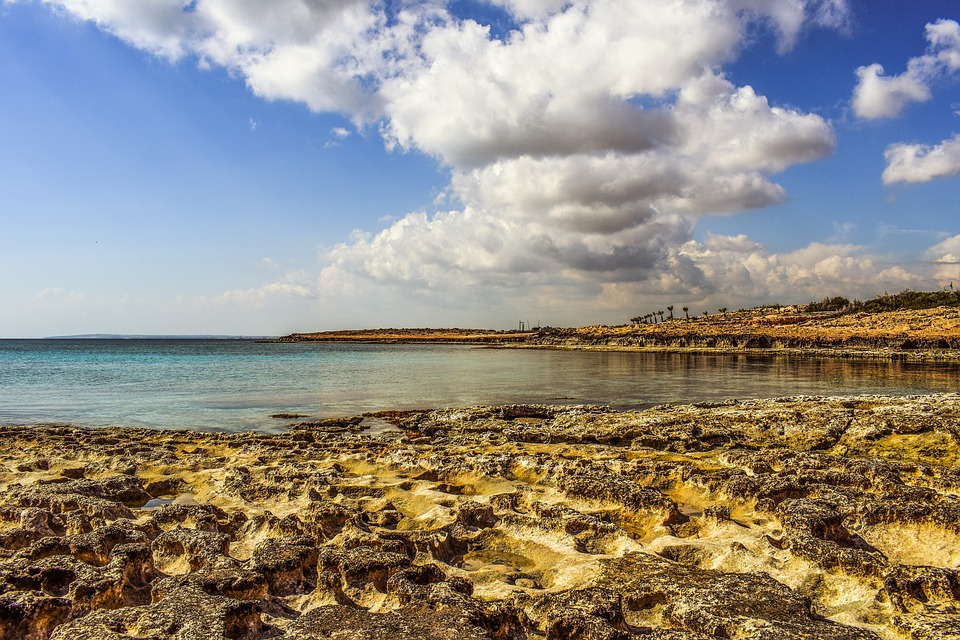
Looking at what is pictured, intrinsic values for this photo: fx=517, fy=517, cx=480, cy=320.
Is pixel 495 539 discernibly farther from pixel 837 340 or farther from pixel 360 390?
pixel 837 340

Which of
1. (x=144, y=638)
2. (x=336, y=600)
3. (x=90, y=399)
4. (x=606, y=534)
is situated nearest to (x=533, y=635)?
(x=336, y=600)

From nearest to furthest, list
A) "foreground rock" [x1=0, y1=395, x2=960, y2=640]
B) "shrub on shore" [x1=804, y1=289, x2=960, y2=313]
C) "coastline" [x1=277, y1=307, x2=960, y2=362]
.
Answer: "foreground rock" [x1=0, y1=395, x2=960, y2=640], "coastline" [x1=277, y1=307, x2=960, y2=362], "shrub on shore" [x1=804, y1=289, x2=960, y2=313]

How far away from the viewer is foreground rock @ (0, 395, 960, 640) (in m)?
4.27

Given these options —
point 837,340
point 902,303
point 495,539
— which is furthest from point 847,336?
point 495,539

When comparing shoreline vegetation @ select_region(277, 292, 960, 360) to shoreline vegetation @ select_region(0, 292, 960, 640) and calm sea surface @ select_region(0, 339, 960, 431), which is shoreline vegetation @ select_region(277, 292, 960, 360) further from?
shoreline vegetation @ select_region(0, 292, 960, 640)

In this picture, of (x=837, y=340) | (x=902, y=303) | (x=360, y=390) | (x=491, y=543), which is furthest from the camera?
(x=902, y=303)

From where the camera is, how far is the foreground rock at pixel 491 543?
4.27 m

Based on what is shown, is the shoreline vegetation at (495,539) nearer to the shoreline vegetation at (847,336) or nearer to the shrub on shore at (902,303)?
the shoreline vegetation at (847,336)

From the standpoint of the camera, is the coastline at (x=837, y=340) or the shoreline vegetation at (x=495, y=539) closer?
the shoreline vegetation at (x=495, y=539)

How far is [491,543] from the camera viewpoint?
6.52 meters

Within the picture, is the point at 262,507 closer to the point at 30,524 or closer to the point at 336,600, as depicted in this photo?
the point at 30,524

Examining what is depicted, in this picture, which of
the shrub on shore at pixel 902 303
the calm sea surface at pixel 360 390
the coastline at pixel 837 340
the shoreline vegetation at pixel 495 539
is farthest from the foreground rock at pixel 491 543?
the shrub on shore at pixel 902 303

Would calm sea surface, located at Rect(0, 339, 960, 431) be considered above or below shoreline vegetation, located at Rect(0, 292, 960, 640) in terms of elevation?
below

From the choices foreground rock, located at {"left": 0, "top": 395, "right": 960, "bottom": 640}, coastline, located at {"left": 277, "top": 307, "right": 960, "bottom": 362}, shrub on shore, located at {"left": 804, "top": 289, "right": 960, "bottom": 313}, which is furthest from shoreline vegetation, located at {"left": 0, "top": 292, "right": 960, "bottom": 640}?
shrub on shore, located at {"left": 804, "top": 289, "right": 960, "bottom": 313}
